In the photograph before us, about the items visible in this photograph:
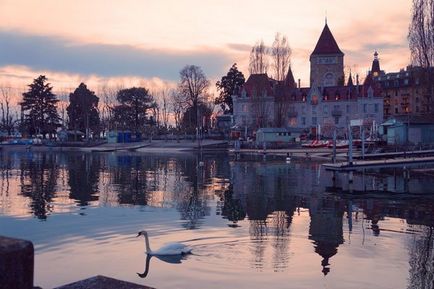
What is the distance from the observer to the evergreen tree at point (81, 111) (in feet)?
393

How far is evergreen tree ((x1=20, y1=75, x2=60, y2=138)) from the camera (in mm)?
113562

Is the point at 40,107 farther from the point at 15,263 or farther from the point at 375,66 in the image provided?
the point at 15,263

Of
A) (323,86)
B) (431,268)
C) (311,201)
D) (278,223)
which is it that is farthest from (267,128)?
(431,268)

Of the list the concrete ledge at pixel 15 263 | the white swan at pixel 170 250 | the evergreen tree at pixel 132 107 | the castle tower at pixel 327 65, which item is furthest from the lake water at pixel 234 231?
the evergreen tree at pixel 132 107

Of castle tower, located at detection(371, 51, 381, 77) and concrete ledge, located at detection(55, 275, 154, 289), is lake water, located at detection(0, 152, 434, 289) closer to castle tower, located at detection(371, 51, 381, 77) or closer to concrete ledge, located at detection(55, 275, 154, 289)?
concrete ledge, located at detection(55, 275, 154, 289)

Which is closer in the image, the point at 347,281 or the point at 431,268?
the point at 347,281

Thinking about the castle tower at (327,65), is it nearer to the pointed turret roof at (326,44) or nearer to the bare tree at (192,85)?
the pointed turret roof at (326,44)

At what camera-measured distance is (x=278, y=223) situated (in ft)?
57.1

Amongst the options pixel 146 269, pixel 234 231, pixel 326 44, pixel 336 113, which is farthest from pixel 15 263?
pixel 326 44

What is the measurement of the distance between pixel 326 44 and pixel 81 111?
2276 inches

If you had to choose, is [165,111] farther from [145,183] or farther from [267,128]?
[145,183]

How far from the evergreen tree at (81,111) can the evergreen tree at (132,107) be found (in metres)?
5.49

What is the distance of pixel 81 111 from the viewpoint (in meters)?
121

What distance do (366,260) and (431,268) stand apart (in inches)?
58.2
